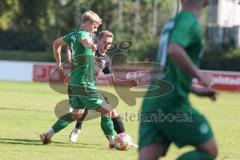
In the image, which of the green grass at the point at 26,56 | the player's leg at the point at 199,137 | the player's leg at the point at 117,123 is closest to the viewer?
the player's leg at the point at 199,137

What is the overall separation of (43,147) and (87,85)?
1141 millimetres

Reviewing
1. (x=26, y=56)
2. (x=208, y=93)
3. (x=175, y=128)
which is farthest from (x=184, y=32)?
(x=26, y=56)

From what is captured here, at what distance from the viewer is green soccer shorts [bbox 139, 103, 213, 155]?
19.6 feet

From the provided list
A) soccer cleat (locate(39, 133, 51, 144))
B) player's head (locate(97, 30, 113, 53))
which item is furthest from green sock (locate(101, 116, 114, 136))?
player's head (locate(97, 30, 113, 53))

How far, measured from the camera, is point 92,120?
1543 cm

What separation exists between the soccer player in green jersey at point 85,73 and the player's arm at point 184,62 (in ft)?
14.4

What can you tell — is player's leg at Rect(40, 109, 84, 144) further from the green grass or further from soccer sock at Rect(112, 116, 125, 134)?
the green grass

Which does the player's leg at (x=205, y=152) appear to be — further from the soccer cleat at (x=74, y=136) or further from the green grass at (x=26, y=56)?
the green grass at (x=26, y=56)

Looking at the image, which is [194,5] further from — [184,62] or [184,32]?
[184,62]

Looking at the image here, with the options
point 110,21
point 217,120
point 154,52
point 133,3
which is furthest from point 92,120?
point 133,3

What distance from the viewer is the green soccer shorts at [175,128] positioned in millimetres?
5969

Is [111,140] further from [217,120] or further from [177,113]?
[217,120]

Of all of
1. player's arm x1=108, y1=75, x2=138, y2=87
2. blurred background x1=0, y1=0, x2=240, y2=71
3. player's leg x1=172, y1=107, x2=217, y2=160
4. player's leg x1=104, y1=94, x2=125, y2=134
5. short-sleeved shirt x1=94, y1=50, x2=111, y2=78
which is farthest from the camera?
blurred background x1=0, y1=0, x2=240, y2=71

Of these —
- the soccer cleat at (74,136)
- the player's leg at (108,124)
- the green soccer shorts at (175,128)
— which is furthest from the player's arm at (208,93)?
the soccer cleat at (74,136)
